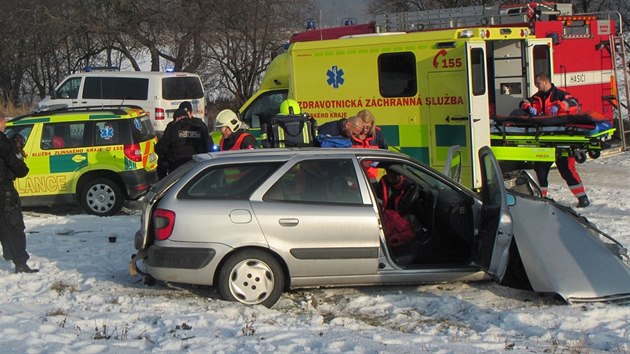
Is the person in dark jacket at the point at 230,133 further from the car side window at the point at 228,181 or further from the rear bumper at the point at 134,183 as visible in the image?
the rear bumper at the point at 134,183

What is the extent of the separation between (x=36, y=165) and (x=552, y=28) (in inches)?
334

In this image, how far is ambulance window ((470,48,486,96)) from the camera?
1097 cm

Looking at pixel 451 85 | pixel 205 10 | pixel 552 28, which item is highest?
pixel 205 10

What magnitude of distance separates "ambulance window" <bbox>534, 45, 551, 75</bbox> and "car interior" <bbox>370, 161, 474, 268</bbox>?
6.56m

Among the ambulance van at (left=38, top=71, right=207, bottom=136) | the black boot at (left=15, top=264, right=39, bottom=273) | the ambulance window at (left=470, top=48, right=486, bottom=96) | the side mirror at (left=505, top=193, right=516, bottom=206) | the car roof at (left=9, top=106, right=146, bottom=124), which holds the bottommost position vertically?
the black boot at (left=15, top=264, right=39, bottom=273)

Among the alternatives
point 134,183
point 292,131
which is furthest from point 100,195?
point 292,131

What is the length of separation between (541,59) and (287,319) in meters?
8.70

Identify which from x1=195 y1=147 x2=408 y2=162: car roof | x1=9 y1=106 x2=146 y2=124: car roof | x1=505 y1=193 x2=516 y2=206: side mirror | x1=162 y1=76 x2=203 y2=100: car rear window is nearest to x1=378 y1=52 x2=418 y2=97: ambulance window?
x1=9 y1=106 x2=146 y2=124: car roof

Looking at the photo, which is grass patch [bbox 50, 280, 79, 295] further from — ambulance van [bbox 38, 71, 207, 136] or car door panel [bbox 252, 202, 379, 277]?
ambulance van [bbox 38, 71, 207, 136]

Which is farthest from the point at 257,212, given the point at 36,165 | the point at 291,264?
the point at 36,165

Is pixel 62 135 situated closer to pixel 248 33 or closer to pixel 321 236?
pixel 321 236

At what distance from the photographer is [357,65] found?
11719 millimetres

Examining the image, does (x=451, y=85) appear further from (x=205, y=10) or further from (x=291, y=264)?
(x=205, y=10)

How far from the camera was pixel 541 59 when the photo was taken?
44.1 feet
